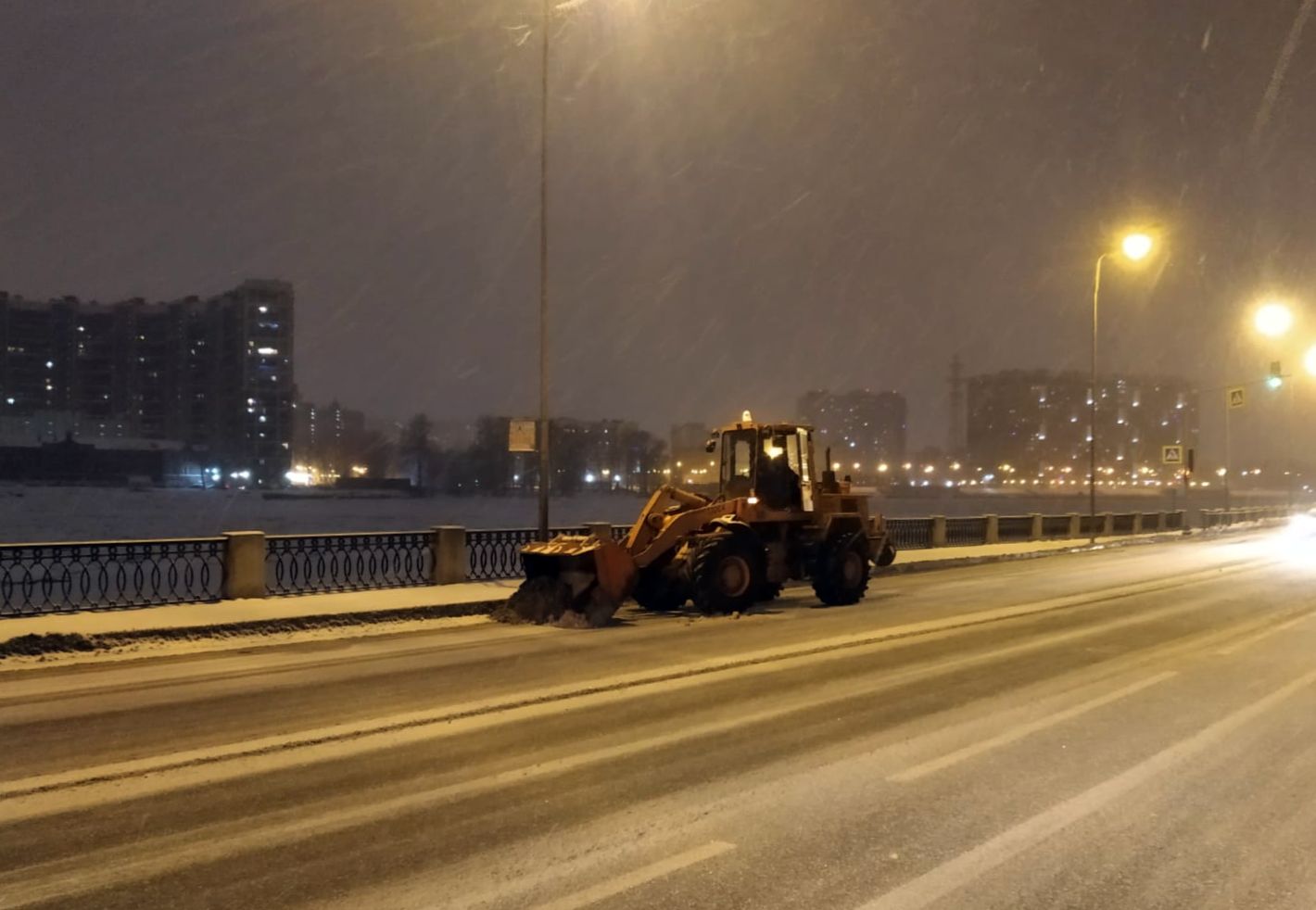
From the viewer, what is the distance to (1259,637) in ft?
50.3

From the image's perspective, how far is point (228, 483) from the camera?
12875 cm

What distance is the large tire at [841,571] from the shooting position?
19.3 meters

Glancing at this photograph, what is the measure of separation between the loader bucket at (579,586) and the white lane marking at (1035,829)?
9054 mm

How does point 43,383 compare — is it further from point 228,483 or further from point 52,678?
point 52,678

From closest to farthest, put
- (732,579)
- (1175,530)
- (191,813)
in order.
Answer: (191,813) < (732,579) < (1175,530)

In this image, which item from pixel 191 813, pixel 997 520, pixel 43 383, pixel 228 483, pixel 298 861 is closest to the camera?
pixel 298 861

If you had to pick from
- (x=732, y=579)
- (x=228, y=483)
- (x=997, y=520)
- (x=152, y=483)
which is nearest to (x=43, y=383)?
(x=228, y=483)

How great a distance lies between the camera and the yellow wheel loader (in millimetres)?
16766

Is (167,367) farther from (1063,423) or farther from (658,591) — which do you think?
(658,591)

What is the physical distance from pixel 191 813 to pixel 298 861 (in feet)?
4.17

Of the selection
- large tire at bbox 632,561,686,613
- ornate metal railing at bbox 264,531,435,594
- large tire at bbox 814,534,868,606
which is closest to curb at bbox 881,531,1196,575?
large tire at bbox 814,534,868,606

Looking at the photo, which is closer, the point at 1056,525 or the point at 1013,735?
the point at 1013,735

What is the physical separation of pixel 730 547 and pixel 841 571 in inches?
105

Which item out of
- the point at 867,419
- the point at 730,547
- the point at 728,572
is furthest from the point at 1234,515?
the point at 867,419
